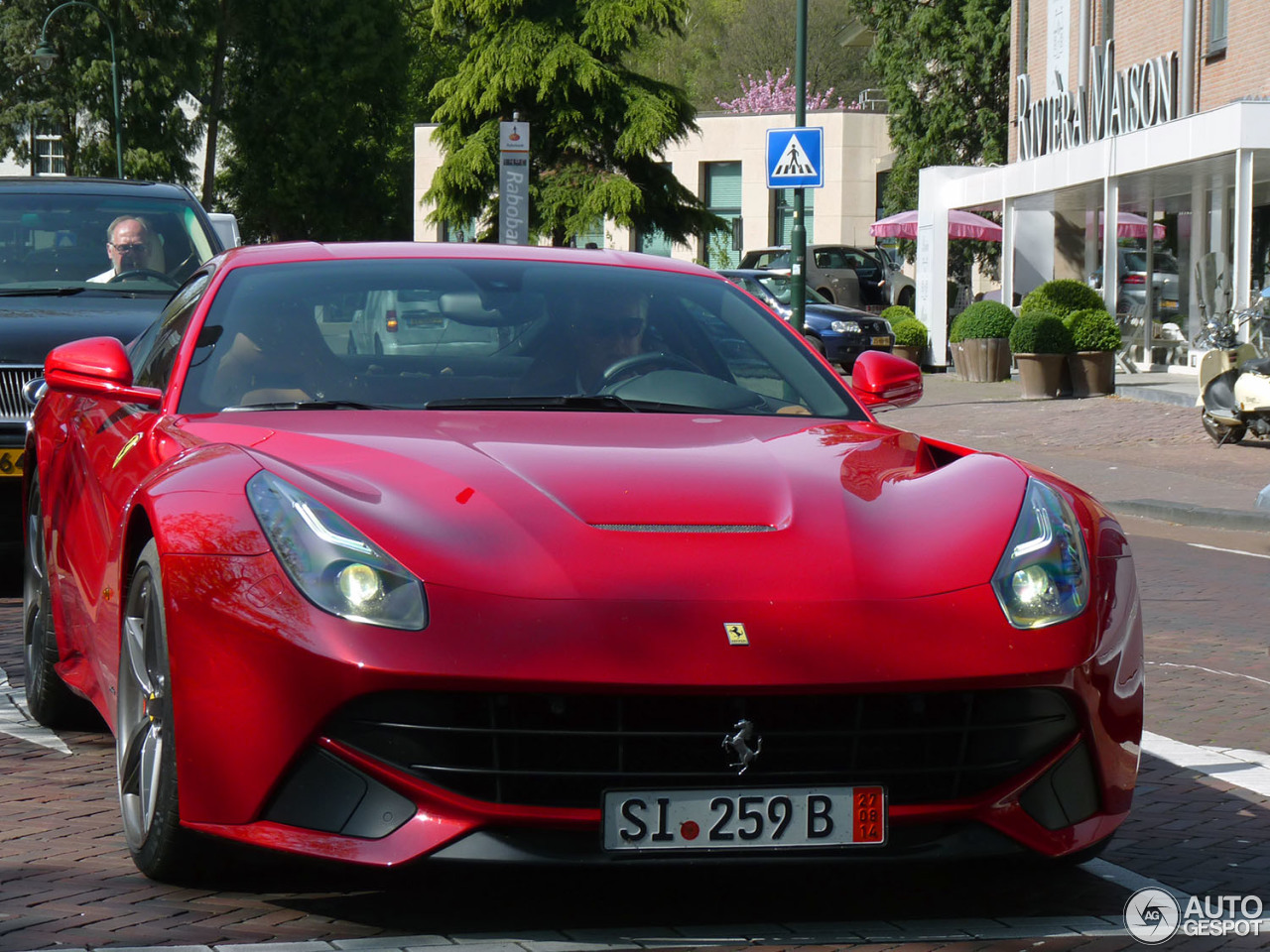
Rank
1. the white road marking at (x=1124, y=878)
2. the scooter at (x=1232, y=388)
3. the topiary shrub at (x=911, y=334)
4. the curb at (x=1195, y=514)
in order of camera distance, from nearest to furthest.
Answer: the white road marking at (x=1124, y=878) → the curb at (x=1195, y=514) → the scooter at (x=1232, y=388) → the topiary shrub at (x=911, y=334)

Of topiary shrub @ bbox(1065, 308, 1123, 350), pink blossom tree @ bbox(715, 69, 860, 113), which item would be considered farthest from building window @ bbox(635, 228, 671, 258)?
topiary shrub @ bbox(1065, 308, 1123, 350)

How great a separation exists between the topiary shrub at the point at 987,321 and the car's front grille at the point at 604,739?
23.6 m

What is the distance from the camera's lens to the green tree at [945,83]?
160 ft

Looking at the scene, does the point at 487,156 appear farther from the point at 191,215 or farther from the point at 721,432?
the point at 721,432

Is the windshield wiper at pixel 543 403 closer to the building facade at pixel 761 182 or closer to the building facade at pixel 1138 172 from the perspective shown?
the building facade at pixel 1138 172

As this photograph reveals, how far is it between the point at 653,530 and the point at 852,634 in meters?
0.43

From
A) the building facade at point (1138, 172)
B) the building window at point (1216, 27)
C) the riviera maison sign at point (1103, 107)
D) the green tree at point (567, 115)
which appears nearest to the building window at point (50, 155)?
the green tree at point (567, 115)

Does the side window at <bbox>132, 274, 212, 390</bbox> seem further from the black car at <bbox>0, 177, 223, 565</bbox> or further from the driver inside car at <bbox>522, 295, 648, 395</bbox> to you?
the black car at <bbox>0, 177, 223, 565</bbox>

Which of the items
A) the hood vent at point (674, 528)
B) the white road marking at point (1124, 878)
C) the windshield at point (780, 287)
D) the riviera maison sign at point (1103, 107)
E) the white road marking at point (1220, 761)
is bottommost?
the white road marking at point (1220, 761)

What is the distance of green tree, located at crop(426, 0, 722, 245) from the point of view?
43906 mm

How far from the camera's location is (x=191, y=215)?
9812mm

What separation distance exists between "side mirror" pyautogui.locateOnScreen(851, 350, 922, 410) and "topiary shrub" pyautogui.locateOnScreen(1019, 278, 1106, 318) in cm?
1919

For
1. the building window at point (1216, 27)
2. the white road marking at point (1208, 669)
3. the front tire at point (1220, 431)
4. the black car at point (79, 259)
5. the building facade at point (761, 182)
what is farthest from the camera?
the building facade at point (761, 182)

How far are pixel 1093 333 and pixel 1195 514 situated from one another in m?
10.7
